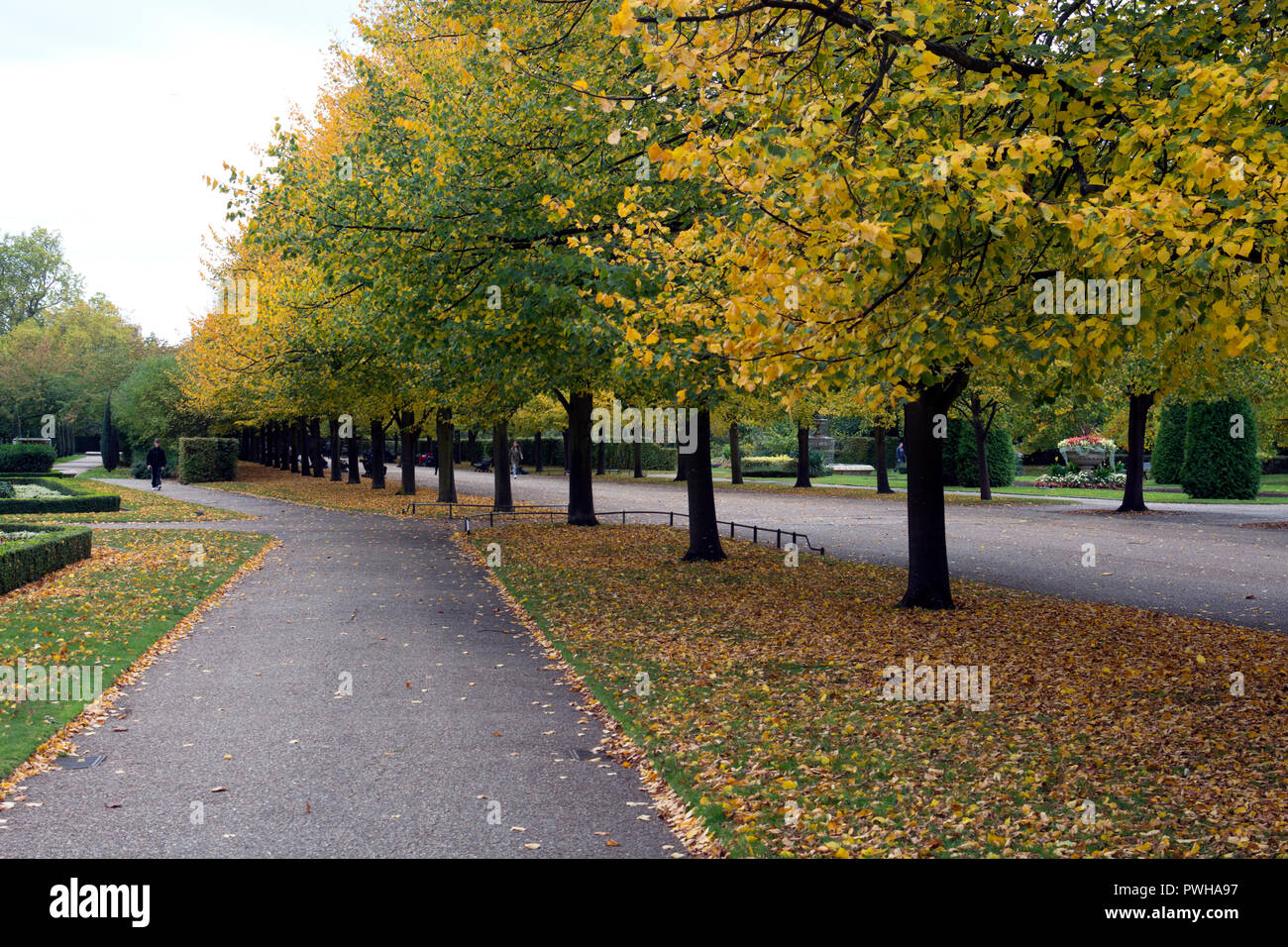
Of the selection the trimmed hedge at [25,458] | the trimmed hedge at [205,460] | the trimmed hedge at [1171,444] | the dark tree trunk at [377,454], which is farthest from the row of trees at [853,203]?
the trimmed hedge at [205,460]

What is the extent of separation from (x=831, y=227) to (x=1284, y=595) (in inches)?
435

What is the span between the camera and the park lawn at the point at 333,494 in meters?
30.1

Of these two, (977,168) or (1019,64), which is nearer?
(977,168)

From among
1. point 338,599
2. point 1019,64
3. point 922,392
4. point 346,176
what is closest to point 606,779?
point 1019,64

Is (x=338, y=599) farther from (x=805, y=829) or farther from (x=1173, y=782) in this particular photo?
(x=1173, y=782)

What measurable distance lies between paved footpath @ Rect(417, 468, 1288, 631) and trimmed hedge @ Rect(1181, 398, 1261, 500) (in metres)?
2.28

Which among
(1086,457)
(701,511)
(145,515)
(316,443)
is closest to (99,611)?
(701,511)

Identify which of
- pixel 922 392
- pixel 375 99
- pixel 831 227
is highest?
pixel 375 99

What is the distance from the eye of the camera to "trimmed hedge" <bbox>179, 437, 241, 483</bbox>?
43312mm

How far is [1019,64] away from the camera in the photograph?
720 cm

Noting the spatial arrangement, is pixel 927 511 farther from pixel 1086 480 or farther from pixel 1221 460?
pixel 1086 480

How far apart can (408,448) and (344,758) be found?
29271mm

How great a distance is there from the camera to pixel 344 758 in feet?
21.8
